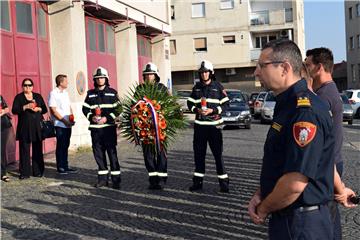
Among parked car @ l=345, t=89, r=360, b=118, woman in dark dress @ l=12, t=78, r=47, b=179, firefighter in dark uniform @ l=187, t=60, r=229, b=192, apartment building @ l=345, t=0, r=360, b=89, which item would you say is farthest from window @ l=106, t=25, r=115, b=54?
apartment building @ l=345, t=0, r=360, b=89

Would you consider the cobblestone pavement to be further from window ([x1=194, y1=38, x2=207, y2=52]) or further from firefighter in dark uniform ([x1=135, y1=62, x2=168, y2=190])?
window ([x1=194, y1=38, x2=207, y2=52])

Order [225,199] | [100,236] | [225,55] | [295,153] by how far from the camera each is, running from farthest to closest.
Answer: [225,55] → [225,199] → [100,236] → [295,153]

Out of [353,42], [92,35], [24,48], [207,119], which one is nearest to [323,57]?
[207,119]

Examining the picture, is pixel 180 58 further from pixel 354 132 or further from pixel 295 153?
pixel 295 153

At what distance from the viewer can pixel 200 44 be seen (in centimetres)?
4828

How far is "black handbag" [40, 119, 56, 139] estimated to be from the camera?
10469mm

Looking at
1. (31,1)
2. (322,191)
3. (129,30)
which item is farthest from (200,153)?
(129,30)

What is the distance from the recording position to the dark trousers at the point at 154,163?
8.95 meters

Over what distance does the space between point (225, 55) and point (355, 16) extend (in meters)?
16.9

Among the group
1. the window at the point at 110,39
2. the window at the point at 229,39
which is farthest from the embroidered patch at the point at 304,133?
the window at the point at 229,39

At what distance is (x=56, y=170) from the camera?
11.4 m

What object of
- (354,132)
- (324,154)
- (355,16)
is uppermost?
(355,16)

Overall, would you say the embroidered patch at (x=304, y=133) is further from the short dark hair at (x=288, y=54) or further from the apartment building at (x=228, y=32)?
the apartment building at (x=228, y=32)

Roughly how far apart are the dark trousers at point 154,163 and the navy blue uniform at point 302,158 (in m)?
5.85
